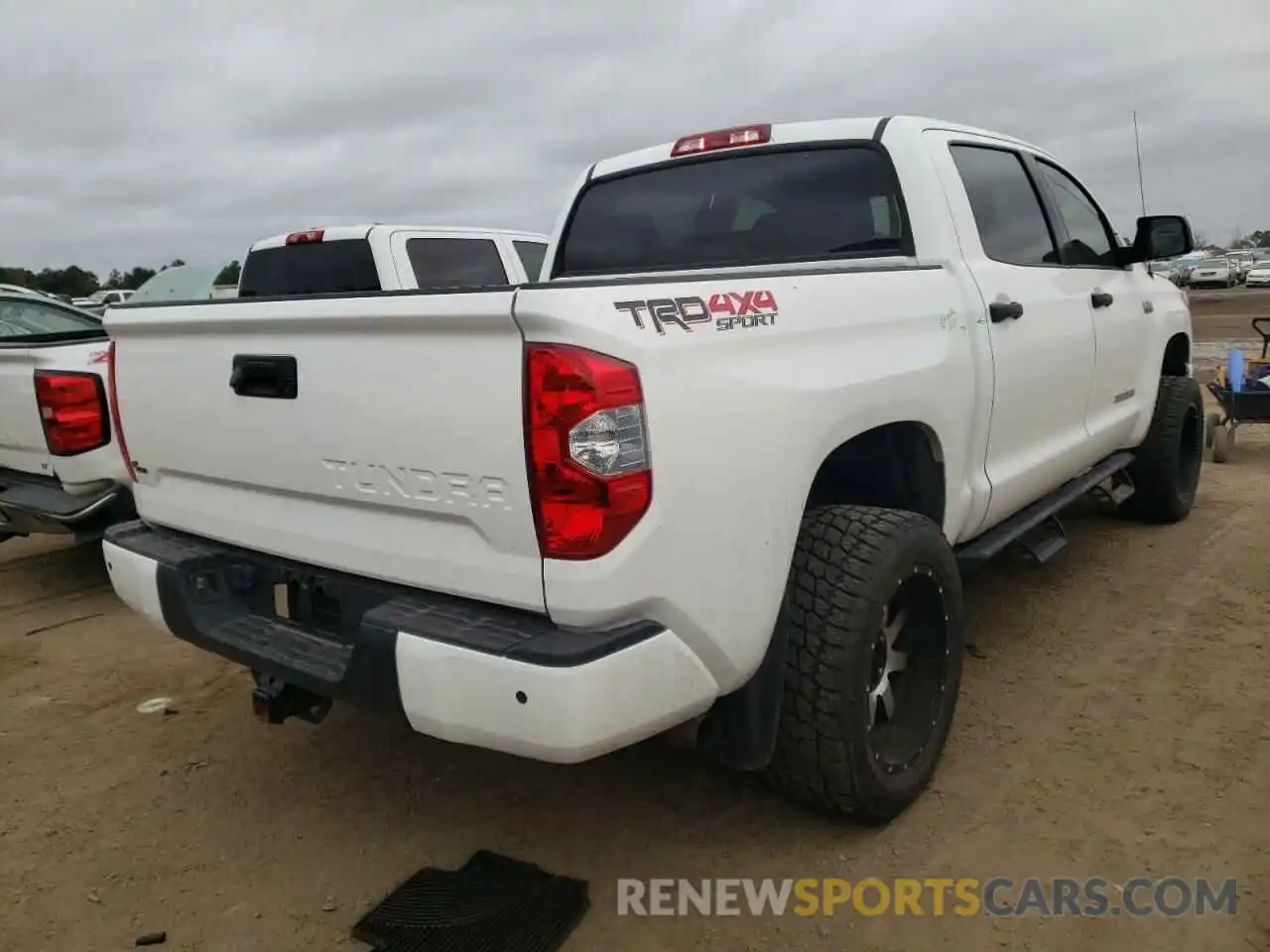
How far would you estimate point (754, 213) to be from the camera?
11.7ft

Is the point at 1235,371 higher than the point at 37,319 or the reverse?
the reverse

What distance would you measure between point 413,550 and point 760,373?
0.86 m

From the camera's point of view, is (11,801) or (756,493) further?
(11,801)

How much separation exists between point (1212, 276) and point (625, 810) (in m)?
49.7

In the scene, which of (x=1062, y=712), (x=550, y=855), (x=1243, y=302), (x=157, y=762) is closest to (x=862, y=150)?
(x=1062, y=712)

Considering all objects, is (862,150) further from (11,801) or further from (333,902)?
(11,801)

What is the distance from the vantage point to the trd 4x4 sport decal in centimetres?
205

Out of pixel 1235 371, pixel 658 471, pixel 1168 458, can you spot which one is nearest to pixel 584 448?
pixel 658 471

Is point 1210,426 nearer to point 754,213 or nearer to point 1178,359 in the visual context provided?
point 1178,359

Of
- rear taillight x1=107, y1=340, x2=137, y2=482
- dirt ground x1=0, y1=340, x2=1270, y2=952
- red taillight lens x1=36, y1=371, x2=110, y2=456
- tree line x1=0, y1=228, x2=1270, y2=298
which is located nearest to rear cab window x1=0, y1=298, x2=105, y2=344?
red taillight lens x1=36, y1=371, x2=110, y2=456

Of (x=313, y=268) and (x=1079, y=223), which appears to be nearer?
(x=1079, y=223)

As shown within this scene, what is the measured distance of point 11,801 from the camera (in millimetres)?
3162

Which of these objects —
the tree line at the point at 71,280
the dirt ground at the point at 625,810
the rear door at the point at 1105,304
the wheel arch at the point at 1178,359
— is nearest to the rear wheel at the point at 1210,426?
the wheel arch at the point at 1178,359

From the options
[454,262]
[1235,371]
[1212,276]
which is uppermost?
[454,262]
